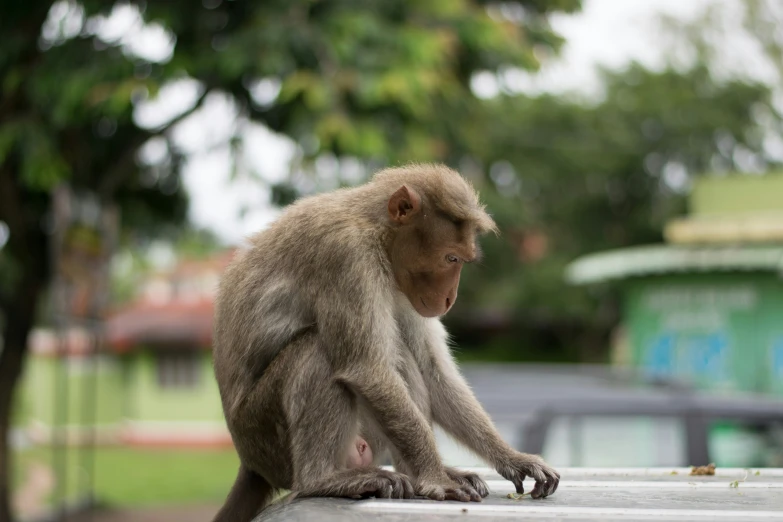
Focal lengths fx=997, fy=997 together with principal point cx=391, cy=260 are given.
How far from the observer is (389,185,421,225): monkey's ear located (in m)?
3.23

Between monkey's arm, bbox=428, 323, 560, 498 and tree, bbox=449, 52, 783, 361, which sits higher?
tree, bbox=449, 52, 783, 361

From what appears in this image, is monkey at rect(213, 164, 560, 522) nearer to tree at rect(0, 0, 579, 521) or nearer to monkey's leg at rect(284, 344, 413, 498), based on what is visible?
monkey's leg at rect(284, 344, 413, 498)

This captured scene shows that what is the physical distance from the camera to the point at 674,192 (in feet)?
93.8

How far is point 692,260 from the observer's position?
1071cm

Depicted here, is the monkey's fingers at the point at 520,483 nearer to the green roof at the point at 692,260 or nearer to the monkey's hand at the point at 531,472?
the monkey's hand at the point at 531,472

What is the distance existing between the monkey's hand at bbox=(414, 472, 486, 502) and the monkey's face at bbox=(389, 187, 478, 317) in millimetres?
590

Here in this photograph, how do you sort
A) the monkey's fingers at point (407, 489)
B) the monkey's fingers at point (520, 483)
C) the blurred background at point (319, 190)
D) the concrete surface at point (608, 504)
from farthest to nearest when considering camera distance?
the blurred background at point (319, 190), the monkey's fingers at point (520, 483), the monkey's fingers at point (407, 489), the concrete surface at point (608, 504)

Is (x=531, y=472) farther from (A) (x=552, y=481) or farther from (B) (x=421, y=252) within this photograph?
(B) (x=421, y=252)

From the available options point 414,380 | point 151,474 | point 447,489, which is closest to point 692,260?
point 414,380

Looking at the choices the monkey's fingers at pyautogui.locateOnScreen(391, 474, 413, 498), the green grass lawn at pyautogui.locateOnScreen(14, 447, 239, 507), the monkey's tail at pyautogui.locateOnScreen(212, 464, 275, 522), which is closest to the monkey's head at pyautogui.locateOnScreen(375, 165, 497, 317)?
Answer: the monkey's fingers at pyautogui.locateOnScreen(391, 474, 413, 498)

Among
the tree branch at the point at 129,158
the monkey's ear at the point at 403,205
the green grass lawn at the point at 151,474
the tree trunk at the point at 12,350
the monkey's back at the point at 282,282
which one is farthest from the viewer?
the green grass lawn at the point at 151,474

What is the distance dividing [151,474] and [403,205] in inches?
667

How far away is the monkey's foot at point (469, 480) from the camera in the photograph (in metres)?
2.79

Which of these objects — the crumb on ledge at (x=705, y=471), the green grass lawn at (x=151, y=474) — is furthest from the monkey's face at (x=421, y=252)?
the green grass lawn at (x=151, y=474)
